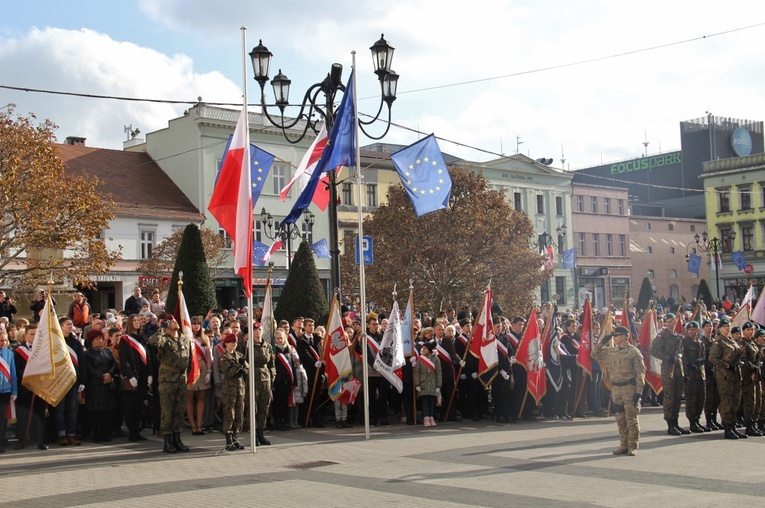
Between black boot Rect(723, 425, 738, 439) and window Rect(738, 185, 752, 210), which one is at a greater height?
window Rect(738, 185, 752, 210)

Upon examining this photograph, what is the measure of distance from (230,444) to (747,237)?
2767 inches

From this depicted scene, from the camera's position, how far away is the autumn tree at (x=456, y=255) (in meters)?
37.2

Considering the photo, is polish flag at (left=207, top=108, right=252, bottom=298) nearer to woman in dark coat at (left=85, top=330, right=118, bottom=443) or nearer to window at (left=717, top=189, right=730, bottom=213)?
woman in dark coat at (left=85, top=330, right=118, bottom=443)

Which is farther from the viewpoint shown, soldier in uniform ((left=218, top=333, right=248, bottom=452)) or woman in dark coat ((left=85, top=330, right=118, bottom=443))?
woman in dark coat ((left=85, top=330, right=118, bottom=443))

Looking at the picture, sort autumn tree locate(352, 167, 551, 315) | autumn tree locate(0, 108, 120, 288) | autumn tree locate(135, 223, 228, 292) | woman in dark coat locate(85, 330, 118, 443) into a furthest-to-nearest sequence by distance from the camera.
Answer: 1. autumn tree locate(135, 223, 228, 292)
2. autumn tree locate(352, 167, 551, 315)
3. autumn tree locate(0, 108, 120, 288)
4. woman in dark coat locate(85, 330, 118, 443)

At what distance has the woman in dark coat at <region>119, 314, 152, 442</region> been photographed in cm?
1441

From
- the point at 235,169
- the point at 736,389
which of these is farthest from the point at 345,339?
the point at 736,389

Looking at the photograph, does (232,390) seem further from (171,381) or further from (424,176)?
(424,176)

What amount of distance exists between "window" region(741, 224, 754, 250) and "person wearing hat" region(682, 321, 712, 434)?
64.5 meters

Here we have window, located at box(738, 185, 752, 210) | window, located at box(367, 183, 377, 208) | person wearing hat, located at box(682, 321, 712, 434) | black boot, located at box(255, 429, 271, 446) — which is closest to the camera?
black boot, located at box(255, 429, 271, 446)

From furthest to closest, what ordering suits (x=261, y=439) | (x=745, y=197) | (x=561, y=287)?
(x=745, y=197)
(x=561, y=287)
(x=261, y=439)

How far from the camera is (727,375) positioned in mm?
15211

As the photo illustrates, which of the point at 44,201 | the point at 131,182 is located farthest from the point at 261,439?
the point at 131,182

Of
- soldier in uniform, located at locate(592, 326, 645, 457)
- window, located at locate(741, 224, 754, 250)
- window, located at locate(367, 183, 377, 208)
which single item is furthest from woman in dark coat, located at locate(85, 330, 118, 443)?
window, located at locate(741, 224, 754, 250)
